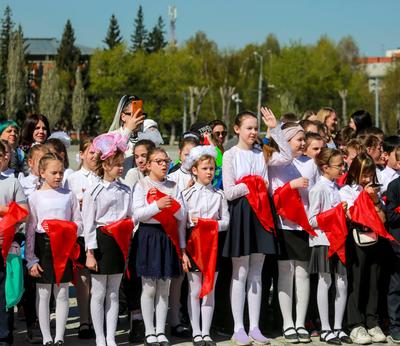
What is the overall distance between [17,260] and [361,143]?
3.82m

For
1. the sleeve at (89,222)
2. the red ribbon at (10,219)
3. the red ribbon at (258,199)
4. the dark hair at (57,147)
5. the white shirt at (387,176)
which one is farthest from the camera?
the white shirt at (387,176)

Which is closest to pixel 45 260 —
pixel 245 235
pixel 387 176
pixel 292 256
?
pixel 245 235

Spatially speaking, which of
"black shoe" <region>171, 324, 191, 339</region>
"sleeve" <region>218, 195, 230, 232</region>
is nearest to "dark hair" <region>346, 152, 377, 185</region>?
"sleeve" <region>218, 195, 230, 232</region>

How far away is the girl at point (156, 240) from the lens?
639cm

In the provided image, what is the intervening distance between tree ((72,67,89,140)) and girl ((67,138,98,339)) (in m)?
76.1

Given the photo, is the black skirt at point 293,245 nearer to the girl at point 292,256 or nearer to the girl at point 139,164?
the girl at point 292,256

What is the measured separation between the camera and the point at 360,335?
22.5ft

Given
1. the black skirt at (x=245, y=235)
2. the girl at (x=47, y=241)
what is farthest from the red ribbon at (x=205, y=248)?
the girl at (x=47, y=241)

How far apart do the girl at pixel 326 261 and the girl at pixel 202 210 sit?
0.89 m

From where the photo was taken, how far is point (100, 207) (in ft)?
20.9

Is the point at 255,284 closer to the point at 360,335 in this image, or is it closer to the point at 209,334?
the point at 209,334

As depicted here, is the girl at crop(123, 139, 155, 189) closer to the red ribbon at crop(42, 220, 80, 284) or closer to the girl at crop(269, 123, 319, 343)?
the red ribbon at crop(42, 220, 80, 284)

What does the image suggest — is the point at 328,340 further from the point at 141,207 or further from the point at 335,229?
the point at 141,207

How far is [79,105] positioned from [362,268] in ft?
252
